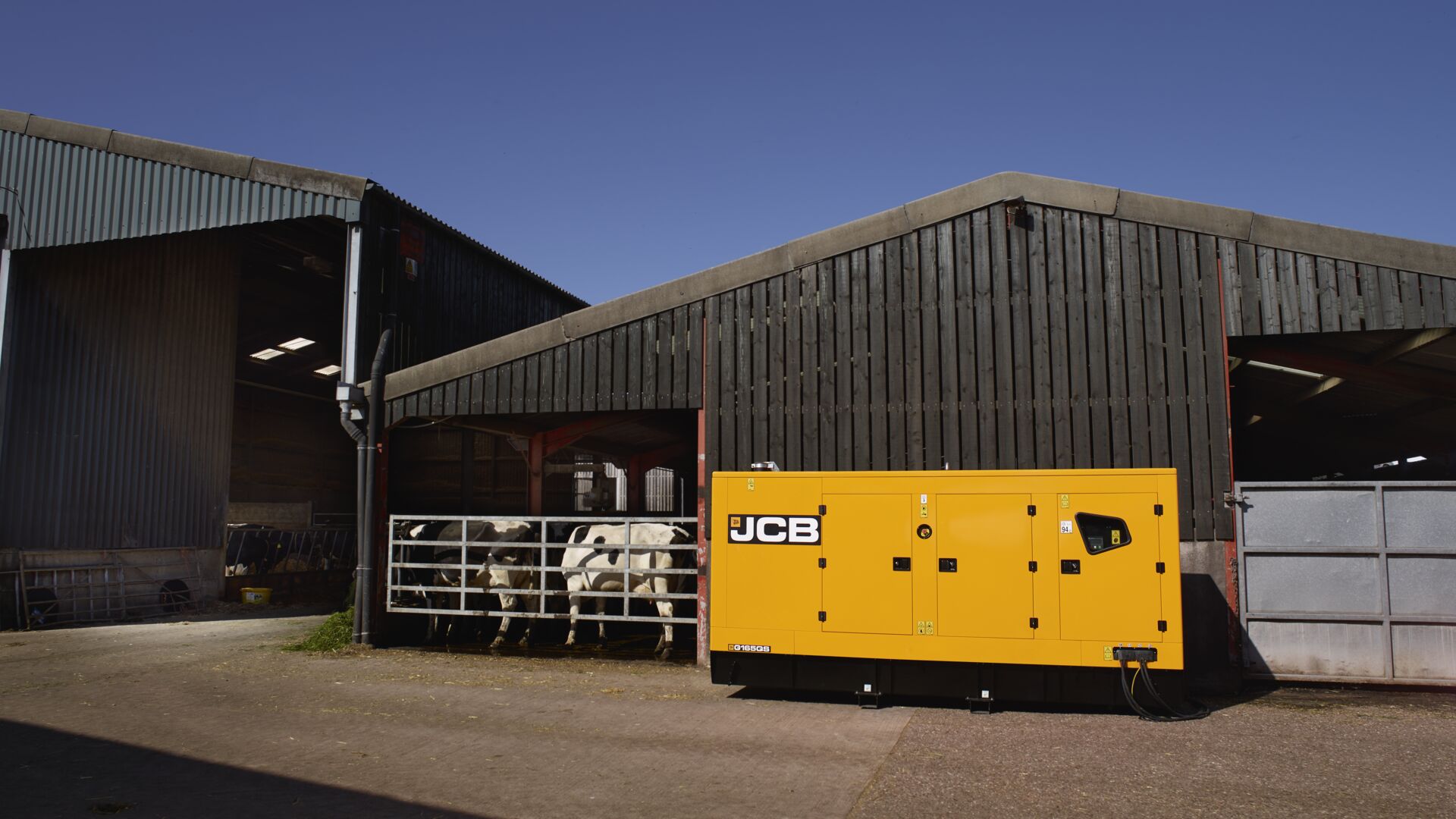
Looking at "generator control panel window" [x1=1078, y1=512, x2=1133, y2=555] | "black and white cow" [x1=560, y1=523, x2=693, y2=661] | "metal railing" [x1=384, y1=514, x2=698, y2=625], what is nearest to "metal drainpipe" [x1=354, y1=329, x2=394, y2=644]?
"metal railing" [x1=384, y1=514, x2=698, y2=625]

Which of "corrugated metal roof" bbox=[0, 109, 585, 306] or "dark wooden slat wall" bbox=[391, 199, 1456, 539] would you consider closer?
"dark wooden slat wall" bbox=[391, 199, 1456, 539]

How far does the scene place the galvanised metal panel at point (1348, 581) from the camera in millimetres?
10828

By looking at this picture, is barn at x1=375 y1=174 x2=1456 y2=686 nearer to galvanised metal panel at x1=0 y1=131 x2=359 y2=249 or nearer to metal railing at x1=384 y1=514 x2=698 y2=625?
metal railing at x1=384 y1=514 x2=698 y2=625

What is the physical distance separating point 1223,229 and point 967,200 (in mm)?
3064

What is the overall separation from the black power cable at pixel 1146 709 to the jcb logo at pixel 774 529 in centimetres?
335

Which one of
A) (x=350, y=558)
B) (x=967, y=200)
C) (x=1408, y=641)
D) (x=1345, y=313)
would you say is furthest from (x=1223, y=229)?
(x=350, y=558)

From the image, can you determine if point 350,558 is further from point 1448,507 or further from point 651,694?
point 1448,507

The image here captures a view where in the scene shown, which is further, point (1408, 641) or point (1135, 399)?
point (1135, 399)

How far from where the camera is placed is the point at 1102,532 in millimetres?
9891

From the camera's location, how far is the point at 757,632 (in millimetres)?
10742

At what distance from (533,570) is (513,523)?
1638 millimetres

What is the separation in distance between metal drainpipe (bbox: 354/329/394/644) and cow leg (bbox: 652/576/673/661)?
13.9ft

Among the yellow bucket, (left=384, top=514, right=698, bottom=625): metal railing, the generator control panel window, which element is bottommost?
the yellow bucket

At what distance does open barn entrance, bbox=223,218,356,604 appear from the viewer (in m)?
21.3
